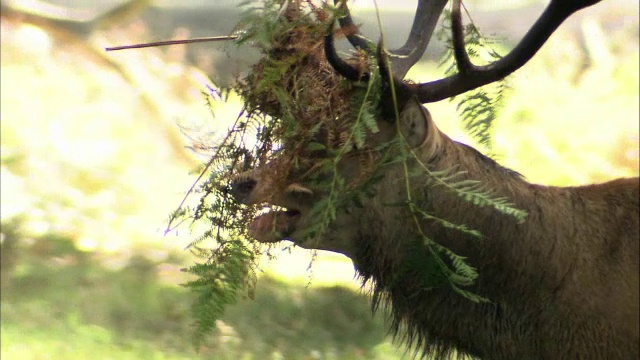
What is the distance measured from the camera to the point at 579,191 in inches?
103

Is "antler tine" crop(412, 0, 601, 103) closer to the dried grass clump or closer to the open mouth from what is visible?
the dried grass clump

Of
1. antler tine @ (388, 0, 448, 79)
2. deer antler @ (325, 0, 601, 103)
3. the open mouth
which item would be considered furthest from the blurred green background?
deer antler @ (325, 0, 601, 103)

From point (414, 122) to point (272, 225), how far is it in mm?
503

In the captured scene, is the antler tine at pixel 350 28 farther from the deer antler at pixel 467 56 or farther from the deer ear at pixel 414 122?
the deer ear at pixel 414 122

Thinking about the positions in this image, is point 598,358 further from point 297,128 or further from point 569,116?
point 569,116

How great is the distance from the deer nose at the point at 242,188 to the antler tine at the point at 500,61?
540 mm

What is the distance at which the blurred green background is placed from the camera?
545cm

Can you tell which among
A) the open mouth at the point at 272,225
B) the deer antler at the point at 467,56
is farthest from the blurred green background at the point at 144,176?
the deer antler at the point at 467,56

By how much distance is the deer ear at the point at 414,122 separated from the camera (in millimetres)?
2367

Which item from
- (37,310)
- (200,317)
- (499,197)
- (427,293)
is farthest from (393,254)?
(37,310)

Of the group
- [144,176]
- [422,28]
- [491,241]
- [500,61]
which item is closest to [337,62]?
[500,61]

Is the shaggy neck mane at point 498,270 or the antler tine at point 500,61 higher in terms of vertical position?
the antler tine at point 500,61

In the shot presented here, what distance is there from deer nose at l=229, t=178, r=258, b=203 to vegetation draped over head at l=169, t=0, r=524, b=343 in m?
0.03

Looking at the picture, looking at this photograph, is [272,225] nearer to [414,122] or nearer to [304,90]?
[304,90]
